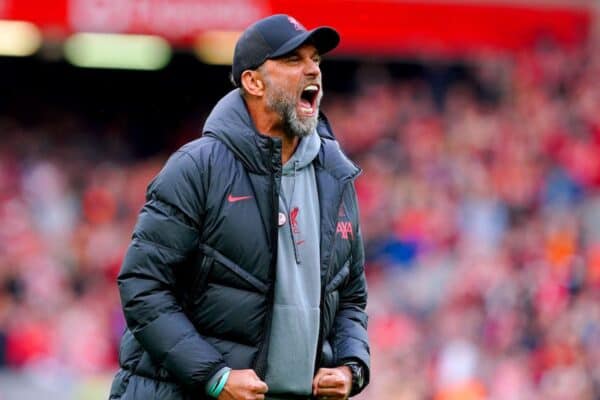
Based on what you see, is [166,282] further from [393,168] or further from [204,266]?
[393,168]

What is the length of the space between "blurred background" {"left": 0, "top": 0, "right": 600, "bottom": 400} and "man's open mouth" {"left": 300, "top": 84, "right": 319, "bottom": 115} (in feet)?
19.2

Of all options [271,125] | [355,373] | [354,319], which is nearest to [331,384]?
[355,373]

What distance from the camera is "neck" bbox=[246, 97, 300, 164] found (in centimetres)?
486

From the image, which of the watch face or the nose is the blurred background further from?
the nose

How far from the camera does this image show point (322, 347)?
193 inches

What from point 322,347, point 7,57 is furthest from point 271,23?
point 7,57

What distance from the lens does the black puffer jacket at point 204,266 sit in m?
4.63

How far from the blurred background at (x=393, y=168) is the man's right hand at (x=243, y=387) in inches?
236

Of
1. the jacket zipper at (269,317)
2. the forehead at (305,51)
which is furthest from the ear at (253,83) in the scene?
the jacket zipper at (269,317)

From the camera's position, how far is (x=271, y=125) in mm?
4875

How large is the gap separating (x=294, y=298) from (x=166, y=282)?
1.30 ft

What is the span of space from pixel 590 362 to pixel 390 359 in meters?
1.95

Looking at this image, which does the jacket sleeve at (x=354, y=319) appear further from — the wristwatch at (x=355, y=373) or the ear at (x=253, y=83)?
the ear at (x=253, y=83)

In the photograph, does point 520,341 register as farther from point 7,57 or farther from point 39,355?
point 7,57
